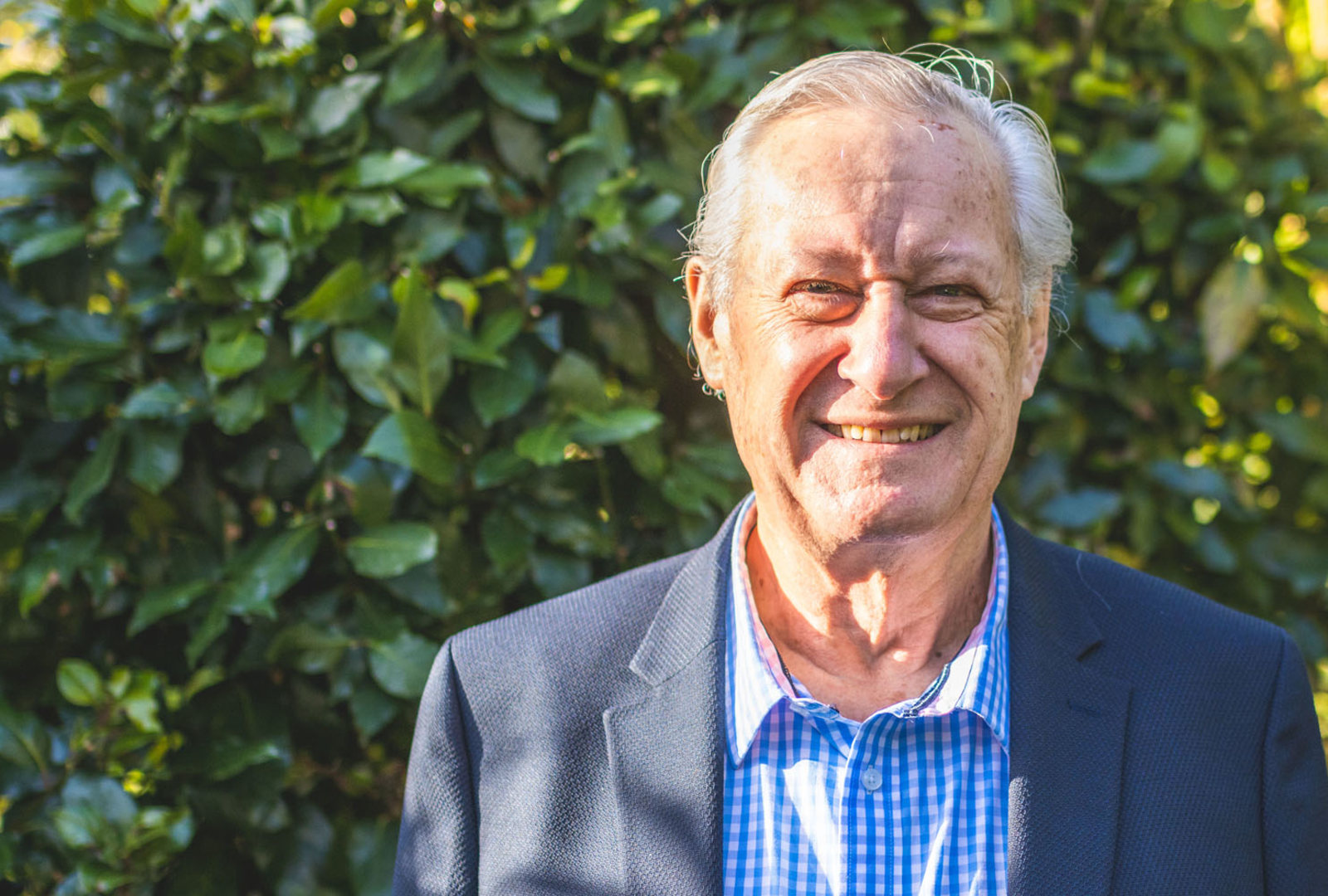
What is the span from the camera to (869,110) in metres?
1.60

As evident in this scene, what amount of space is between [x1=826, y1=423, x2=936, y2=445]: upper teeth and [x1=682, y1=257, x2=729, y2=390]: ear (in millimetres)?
283

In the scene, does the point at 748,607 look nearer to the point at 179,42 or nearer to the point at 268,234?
the point at 268,234

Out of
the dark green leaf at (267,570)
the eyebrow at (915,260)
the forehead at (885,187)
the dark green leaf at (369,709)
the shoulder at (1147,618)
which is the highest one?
Answer: the forehead at (885,187)

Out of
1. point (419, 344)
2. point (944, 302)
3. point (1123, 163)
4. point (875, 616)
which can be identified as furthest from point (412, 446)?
point (1123, 163)

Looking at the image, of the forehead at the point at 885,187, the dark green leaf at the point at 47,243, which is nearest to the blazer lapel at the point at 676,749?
the forehead at the point at 885,187

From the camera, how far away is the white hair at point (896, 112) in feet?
5.38

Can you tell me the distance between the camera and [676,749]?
5.40 ft

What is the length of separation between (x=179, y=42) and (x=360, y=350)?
2.22 feet

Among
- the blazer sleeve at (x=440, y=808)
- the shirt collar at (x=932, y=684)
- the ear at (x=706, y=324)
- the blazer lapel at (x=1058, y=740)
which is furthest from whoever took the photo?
the ear at (x=706, y=324)

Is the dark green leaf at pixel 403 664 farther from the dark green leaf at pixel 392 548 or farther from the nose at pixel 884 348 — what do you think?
the nose at pixel 884 348

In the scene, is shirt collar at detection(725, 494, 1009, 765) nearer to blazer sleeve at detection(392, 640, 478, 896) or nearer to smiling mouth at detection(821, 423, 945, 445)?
smiling mouth at detection(821, 423, 945, 445)

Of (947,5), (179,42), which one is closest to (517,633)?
(179,42)

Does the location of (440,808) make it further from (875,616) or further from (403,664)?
(875,616)

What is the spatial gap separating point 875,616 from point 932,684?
0.42ft
